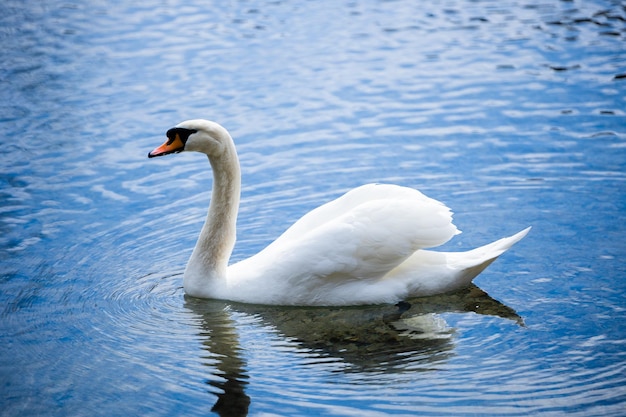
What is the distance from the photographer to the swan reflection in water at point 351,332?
630cm

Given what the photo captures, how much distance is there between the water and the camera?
6.19 m

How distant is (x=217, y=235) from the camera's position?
297 inches

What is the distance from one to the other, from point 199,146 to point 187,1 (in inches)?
390

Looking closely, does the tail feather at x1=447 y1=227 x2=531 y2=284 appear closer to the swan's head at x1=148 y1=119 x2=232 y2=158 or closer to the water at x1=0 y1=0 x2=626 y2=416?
the water at x1=0 y1=0 x2=626 y2=416

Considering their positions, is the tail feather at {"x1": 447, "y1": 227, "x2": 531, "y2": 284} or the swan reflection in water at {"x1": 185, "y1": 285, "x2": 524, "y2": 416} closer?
the swan reflection in water at {"x1": 185, "y1": 285, "x2": 524, "y2": 416}

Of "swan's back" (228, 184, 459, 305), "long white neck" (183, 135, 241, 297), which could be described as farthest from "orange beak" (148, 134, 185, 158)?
"swan's back" (228, 184, 459, 305)

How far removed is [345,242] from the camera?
696 centimetres

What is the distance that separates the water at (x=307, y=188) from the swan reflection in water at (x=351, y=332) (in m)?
0.02

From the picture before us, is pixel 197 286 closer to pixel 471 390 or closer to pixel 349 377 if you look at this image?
pixel 349 377

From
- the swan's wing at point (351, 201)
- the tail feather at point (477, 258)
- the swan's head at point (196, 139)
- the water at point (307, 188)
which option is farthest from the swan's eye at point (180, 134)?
the tail feather at point (477, 258)

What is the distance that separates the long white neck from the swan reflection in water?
0.52 feet

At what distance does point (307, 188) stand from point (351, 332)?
292 centimetres

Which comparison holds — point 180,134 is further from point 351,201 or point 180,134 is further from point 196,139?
point 351,201

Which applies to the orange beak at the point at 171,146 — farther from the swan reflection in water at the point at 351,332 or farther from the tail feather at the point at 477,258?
the tail feather at the point at 477,258
